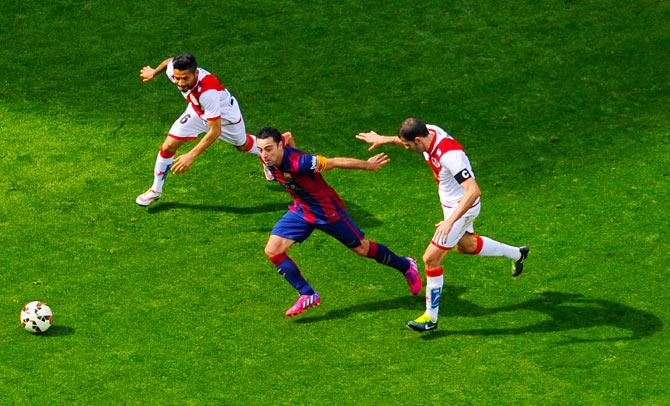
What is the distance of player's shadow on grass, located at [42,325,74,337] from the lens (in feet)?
45.7

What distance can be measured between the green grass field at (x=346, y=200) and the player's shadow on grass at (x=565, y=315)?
3 cm

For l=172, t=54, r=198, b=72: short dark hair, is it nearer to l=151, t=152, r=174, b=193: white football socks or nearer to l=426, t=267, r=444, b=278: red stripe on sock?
l=151, t=152, r=174, b=193: white football socks

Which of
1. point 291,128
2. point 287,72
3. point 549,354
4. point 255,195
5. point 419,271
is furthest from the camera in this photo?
point 287,72

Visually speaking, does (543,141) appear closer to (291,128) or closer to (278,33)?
(291,128)

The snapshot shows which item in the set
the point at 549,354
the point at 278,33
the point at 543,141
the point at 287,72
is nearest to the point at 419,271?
the point at 549,354

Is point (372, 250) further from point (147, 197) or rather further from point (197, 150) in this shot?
point (147, 197)

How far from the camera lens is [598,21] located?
71.7 feet

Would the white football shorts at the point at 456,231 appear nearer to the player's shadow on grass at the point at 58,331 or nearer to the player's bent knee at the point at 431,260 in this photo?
the player's bent knee at the point at 431,260

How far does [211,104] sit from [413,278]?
378 cm

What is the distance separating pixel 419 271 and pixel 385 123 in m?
4.16

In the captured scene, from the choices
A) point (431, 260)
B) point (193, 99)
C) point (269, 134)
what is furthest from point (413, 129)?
point (193, 99)

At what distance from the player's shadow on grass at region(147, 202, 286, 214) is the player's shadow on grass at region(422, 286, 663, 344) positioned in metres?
3.34

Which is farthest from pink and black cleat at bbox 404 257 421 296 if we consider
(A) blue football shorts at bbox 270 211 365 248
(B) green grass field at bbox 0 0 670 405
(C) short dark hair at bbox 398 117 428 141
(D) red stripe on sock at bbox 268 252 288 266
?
(C) short dark hair at bbox 398 117 428 141

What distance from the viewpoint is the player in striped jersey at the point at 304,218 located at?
14.0m
